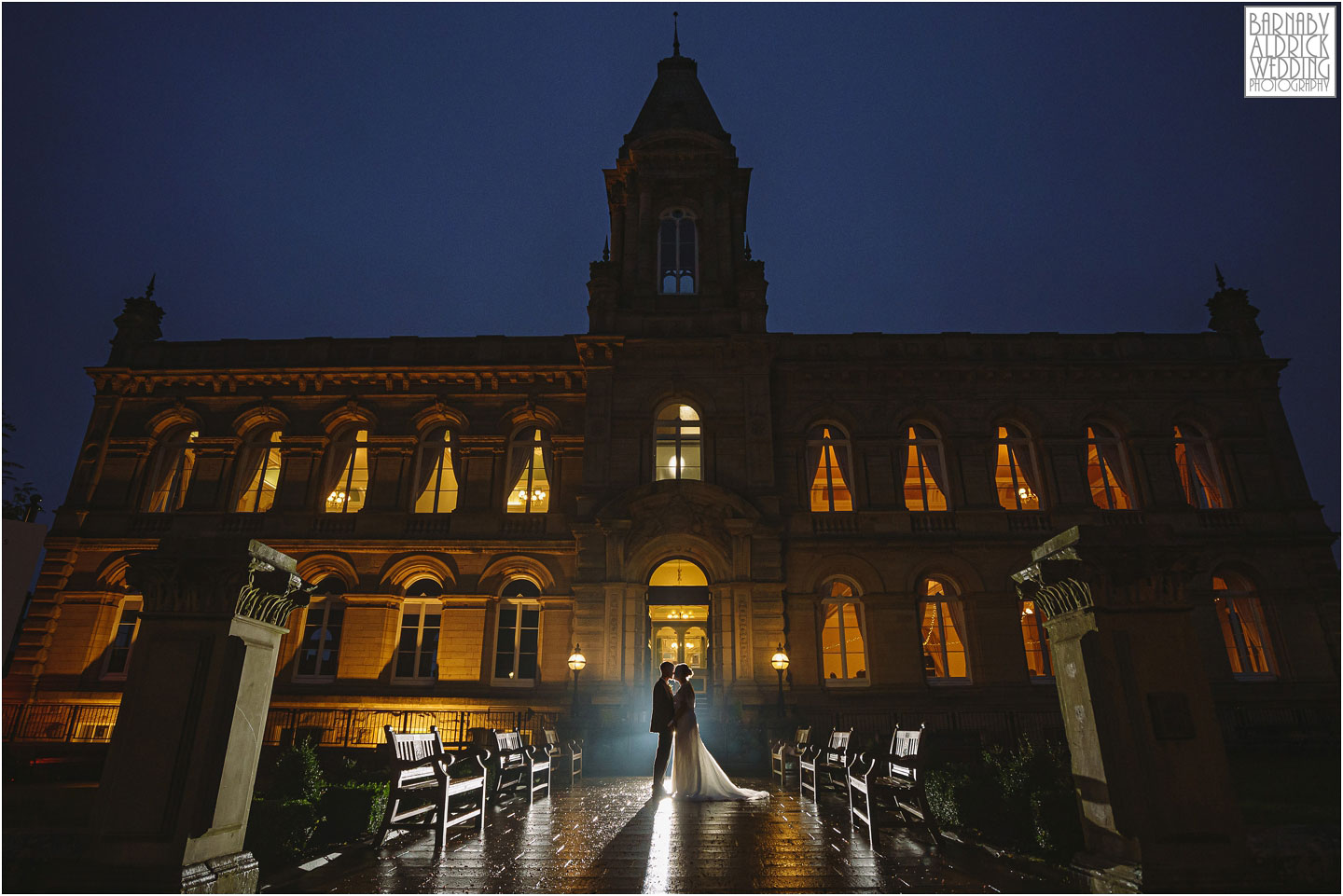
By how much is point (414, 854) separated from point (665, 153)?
2228 cm

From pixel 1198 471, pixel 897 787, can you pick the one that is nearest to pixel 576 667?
pixel 897 787

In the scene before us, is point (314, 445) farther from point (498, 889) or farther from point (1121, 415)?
point (1121, 415)

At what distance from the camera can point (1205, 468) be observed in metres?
21.2

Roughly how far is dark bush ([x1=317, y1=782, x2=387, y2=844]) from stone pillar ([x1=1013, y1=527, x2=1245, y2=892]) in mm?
6956

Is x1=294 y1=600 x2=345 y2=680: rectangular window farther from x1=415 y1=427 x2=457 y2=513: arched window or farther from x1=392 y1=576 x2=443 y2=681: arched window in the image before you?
x1=415 y1=427 x2=457 y2=513: arched window

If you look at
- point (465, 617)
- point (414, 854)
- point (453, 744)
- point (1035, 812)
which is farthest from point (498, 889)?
point (465, 617)

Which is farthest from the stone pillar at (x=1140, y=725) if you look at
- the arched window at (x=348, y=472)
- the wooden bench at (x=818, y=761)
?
the arched window at (x=348, y=472)

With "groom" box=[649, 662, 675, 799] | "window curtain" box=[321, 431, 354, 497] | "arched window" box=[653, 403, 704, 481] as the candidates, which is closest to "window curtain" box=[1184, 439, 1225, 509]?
"arched window" box=[653, 403, 704, 481]

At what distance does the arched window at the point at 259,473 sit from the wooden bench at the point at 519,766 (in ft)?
46.2

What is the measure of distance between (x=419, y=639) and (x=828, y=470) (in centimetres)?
1255

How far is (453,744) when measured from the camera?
17203 mm

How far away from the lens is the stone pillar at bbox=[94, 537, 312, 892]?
17.1ft

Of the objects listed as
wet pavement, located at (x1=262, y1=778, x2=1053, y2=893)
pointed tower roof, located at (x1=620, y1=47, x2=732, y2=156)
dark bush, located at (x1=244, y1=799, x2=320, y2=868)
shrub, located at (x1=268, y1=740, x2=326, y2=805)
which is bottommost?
wet pavement, located at (x1=262, y1=778, x2=1053, y2=893)

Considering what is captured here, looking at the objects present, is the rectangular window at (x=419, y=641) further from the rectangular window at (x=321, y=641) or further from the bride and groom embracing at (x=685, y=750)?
the bride and groom embracing at (x=685, y=750)
